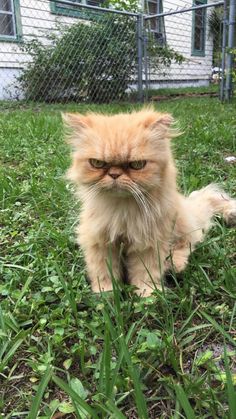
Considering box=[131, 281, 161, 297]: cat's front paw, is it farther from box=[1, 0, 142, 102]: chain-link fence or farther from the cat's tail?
box=[1, 0, 142, 102]: chain-link fence

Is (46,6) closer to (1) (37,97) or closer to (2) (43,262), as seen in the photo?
(1) (37,97)

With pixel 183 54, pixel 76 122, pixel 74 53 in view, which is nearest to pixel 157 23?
pixel 183 54

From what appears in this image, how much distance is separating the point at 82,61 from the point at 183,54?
574cm

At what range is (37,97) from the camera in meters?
8.41

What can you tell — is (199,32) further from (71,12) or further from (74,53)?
(74,53)

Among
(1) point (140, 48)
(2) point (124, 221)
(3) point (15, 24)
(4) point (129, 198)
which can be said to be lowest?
(2) point (124, 221)

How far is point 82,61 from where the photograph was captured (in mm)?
8344

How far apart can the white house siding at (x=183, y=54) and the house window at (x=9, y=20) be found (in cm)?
397

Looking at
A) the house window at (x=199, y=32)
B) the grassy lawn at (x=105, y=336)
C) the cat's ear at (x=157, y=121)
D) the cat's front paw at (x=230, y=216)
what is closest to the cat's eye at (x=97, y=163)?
the cat's ear at (x=157, y=121)

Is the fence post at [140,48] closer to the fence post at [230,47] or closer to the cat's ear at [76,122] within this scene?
the fence post at [230,47]

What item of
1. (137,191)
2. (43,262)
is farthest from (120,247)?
(43,262)

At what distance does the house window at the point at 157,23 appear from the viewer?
1108 centimetres

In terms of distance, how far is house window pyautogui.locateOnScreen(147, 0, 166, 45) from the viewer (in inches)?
436

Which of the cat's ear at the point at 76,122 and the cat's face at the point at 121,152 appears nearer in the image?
the cat's face at the point at 121,152
